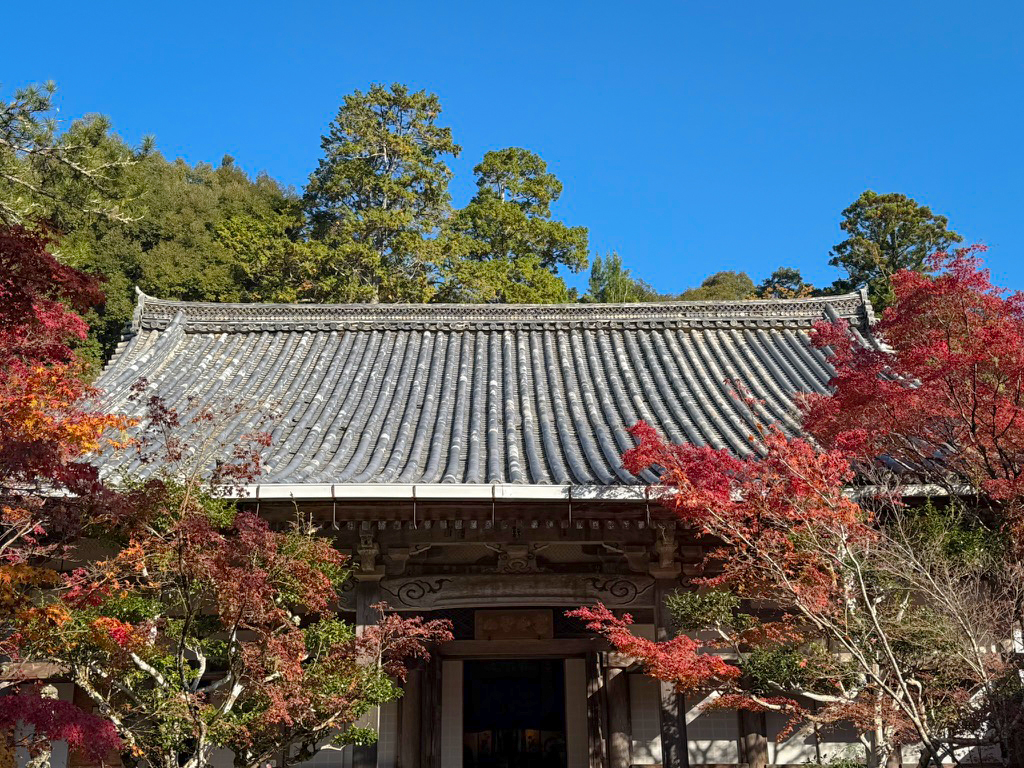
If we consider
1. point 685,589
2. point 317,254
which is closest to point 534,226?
point 317,254

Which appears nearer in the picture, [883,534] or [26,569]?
[26,569]

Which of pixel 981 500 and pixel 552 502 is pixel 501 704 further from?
pixel 981 500

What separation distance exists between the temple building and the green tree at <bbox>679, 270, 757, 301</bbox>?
85.3ft

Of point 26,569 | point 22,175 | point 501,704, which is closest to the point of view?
point 26,569

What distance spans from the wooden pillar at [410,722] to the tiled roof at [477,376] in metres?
2.46

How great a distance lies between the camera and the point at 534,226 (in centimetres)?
2730

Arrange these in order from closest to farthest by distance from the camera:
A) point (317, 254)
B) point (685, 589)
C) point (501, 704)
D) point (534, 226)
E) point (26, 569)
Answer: point (26, 569)
point (685, 589)
point (501, 704)
point (317, 254)
point (534, 226)

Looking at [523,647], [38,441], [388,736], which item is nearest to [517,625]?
[523,647]

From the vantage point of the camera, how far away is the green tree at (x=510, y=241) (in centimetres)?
2394

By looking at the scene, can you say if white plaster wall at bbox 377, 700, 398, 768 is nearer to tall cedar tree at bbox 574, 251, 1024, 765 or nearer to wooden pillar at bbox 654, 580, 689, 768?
wooden pillar at bbox 654, 580, 689, 768

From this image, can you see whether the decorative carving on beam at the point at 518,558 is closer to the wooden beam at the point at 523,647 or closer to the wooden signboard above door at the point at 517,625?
the wooden signboard above door at the point at 517,625

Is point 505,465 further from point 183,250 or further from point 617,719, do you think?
point 183,250

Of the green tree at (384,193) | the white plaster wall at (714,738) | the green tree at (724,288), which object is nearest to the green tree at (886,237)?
the green tree at (724,288)

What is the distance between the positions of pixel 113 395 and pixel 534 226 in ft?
62.2
